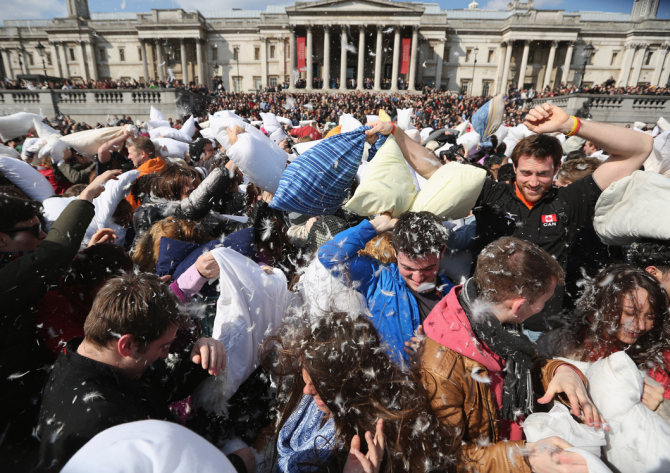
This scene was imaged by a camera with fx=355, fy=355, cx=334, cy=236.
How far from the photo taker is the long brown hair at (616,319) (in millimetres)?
1603

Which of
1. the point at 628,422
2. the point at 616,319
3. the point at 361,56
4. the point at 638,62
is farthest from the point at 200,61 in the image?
the point at 638,62

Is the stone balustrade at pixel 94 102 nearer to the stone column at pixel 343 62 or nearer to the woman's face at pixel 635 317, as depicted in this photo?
the woman's face at pixel 635 317

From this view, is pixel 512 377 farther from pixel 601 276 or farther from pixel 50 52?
pixel 50 52

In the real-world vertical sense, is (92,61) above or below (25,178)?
above

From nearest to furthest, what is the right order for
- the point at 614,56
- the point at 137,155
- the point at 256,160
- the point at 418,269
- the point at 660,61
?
1. the point at 418,269
2. the point at 256,160
3. the point at 137,155
4. the point at 660,61
5. the point at 614,56

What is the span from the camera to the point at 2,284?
1408 mm

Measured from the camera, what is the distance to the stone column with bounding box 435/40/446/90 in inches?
1818

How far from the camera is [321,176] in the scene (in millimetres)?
2062

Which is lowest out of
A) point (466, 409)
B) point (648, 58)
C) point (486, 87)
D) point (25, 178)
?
point (466, 409)

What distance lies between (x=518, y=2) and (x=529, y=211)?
188 ft

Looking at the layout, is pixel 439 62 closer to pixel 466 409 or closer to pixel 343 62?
pixel 343 62

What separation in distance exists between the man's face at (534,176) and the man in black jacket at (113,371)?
6.89 feet

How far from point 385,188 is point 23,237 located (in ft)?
6.20

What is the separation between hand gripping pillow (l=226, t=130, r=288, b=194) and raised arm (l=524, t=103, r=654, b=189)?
1.73 meters
